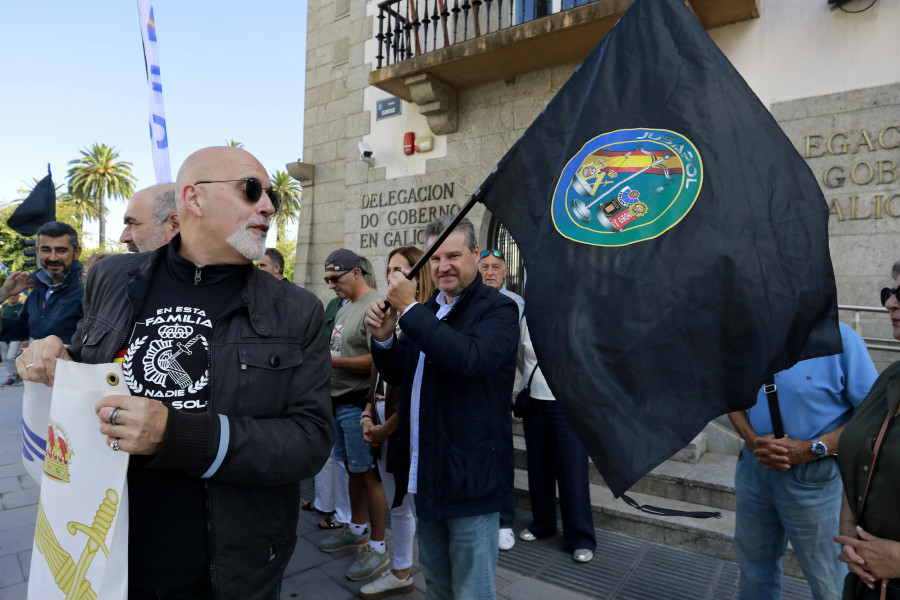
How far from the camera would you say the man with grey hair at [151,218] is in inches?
92.9

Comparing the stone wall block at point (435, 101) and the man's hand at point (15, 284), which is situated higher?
the stone wall block at point (435, 101)

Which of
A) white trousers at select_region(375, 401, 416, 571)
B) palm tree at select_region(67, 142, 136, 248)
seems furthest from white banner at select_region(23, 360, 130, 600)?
palm tree at select_region(67, 142, 136, 248)

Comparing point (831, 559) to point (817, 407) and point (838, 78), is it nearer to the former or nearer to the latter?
point (817, 407)

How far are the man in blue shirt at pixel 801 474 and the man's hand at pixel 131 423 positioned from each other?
8.32ft

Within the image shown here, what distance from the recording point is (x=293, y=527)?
5.56 feet

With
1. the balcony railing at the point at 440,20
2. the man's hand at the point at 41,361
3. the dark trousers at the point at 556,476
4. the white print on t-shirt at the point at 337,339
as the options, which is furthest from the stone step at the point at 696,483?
the balcony railing at the point at 440,20

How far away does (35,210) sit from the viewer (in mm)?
5500

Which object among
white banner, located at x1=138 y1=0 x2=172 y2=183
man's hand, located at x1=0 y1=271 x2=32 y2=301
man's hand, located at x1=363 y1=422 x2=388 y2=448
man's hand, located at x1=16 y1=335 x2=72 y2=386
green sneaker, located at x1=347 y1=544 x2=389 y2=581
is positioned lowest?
green sneaker, located at x1=347 y1=544 x2=389 y2=581

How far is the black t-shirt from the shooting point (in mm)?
1457

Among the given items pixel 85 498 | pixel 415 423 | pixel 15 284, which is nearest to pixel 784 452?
pixel 415 423

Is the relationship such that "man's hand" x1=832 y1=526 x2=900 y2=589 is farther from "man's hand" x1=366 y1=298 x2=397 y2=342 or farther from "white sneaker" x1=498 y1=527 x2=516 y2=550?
"white sneaker" x1=498 y1=527 x2=516 y2=550

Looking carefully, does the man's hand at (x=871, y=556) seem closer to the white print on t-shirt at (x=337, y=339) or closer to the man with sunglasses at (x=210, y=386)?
the man with sunglasses at (x=210, y=386)

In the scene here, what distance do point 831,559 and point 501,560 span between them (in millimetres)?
2086

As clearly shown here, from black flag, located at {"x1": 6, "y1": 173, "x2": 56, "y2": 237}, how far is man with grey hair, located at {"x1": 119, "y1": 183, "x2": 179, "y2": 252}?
3724 millimetres
